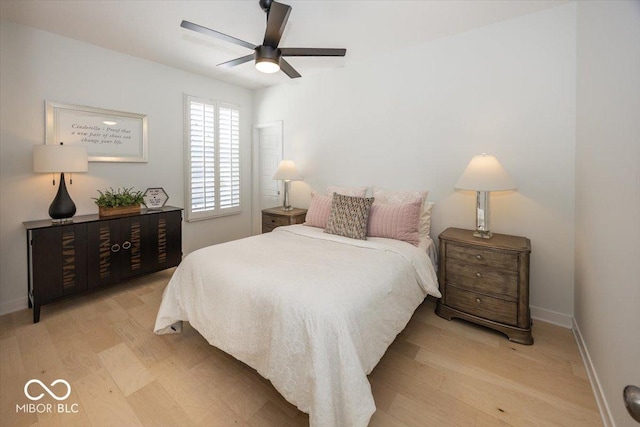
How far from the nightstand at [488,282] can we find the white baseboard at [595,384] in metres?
0.31

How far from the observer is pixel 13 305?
2.65m

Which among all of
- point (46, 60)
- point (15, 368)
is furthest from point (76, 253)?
point (46, 60)

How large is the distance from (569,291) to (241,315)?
2746mm

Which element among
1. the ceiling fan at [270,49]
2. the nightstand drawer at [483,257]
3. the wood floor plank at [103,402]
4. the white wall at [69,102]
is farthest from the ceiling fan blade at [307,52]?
the wood floor plank at [103,402]

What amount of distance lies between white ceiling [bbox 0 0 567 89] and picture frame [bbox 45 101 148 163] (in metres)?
0.74

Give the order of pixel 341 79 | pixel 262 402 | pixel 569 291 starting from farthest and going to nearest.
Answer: pixel 341 79 < pixel 569 291 < pixel 262 402

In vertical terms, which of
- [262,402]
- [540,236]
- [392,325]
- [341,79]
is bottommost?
[262,402]

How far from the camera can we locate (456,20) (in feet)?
8.23

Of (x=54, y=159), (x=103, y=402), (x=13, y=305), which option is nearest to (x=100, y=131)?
(x=54, y=159)

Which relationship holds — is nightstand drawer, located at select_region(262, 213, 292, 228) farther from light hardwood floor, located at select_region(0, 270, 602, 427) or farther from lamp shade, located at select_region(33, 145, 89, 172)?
lamp shade, located at select_region(33, 145, 89, 172)

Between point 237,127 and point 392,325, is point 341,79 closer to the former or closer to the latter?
point 237,127

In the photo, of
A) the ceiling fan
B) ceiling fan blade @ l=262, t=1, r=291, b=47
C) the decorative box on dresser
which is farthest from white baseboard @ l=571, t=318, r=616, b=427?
the decorative box on dresser

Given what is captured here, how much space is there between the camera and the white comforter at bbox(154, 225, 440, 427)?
128cm

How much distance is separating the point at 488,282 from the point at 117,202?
12.3 feet
